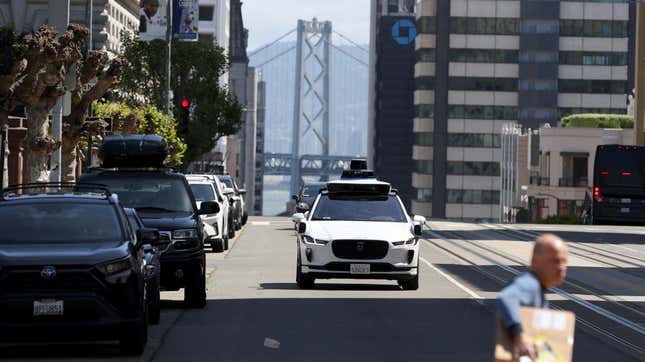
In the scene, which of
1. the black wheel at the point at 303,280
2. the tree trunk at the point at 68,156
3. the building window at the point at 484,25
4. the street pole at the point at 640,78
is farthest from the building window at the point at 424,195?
the black wheel at the point at 303,280

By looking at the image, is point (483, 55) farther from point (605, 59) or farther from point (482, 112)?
point (605, 59)

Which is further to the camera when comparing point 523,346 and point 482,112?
point 482,112

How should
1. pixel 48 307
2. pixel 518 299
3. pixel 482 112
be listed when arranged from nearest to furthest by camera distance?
pixel 518 299
pixel 48 307
pixel 482 112

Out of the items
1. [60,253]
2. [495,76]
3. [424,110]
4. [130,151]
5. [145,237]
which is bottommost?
[60,253]

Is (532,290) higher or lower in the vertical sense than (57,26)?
lower

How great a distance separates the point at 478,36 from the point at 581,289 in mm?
150317

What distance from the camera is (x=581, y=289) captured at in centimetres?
2791

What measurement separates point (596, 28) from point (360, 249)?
15649 cm

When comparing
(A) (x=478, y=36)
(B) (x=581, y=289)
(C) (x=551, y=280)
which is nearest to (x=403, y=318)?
(B) (x=581, y=289)

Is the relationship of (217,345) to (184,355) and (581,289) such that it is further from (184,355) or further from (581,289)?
(581,289)

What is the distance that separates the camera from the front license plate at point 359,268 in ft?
83.5

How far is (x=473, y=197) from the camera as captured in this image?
178 metres

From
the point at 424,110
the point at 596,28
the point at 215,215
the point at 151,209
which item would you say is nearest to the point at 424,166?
the point at 424,110

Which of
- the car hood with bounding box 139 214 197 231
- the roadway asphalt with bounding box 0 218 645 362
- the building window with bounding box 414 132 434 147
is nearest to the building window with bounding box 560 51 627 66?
the building window with bounding box 414 132 434 147
